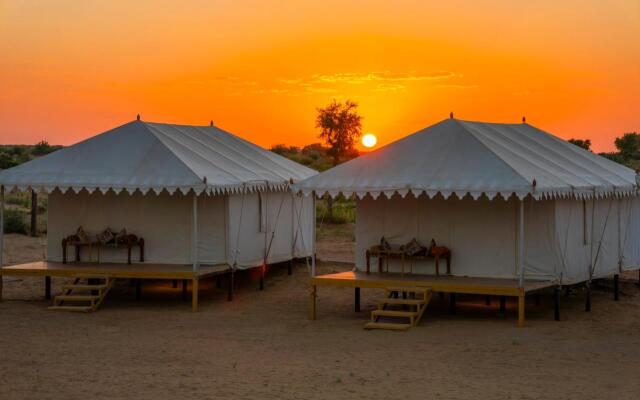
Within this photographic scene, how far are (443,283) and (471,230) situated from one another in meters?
1.45

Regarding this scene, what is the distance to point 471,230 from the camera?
1773cm

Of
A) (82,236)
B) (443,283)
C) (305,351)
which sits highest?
(82,236)

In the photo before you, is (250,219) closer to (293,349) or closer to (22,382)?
(293,349)

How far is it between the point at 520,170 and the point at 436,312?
127 inches

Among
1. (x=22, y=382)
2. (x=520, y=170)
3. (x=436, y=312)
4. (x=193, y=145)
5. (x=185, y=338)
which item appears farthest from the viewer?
(x=193, y=145)

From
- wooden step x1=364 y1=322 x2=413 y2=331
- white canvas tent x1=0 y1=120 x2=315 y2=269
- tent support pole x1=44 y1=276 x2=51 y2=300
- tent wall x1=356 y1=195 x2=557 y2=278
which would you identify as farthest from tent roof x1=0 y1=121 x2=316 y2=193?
wooden step x1=364 y1=322 x2=413 y2=331

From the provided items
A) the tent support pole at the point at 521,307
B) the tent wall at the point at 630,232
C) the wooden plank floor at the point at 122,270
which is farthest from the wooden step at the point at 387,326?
the tent wall at the point at 630,232

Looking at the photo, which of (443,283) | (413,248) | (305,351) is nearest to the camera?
(305,351)

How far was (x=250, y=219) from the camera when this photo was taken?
2170 cm

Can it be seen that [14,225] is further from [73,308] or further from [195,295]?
[195,295]

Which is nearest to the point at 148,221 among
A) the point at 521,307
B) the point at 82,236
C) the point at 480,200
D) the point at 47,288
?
the point at 82,236

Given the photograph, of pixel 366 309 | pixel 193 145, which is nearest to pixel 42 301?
pixel 193 145

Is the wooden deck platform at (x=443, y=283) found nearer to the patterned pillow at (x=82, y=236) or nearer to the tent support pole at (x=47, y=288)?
the patterned pillow at (x=82, y=236)

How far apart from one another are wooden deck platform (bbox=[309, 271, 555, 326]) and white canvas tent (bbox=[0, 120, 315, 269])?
2.87m
